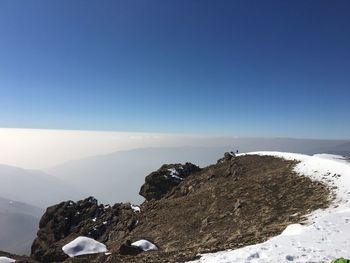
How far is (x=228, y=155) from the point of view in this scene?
58969 mm

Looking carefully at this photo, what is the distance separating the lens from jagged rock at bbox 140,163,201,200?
192 feet

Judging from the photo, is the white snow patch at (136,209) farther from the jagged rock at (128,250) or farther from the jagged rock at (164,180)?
the jagged rock at (128,250)

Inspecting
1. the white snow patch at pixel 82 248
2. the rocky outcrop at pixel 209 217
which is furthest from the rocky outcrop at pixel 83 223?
the white snow patch at pixel 82 248

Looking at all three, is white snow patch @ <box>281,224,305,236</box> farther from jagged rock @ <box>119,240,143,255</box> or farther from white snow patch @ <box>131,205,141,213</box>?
white snow patch @ <box>131,205,141,213</box>

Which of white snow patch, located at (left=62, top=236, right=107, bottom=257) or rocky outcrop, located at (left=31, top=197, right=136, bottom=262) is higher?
white snow patch, located at (left=62, top=236, right=107, bottom=257)

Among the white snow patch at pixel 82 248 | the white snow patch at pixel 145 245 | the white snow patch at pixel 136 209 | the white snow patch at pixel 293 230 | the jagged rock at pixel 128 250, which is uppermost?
the white snow patch at pixel 293 230

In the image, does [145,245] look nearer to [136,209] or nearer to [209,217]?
[209,217]

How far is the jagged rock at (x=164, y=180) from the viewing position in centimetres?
5864

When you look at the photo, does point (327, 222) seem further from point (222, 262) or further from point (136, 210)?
point (136, 210)

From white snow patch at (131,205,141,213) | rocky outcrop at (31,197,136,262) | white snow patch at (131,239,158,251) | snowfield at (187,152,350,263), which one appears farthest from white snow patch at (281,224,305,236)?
white snow patch at (131,205,141,213)

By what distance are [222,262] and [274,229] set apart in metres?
6.71

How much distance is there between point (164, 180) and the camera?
197ft

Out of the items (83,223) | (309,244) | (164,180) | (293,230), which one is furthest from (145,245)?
(164,180)

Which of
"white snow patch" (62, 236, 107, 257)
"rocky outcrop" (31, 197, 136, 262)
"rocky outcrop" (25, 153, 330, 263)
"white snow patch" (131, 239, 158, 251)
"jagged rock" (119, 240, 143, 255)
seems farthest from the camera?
"rocky outcrop" (31, 197, 136, 262)
